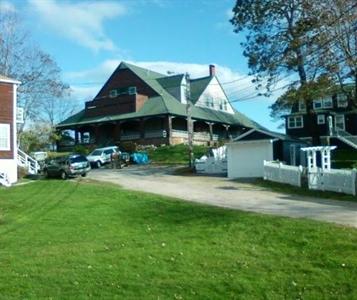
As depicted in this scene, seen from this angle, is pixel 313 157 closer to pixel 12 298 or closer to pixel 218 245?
pixel 218 245

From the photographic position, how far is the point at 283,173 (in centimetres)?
3019

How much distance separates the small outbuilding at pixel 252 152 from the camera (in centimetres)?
3638

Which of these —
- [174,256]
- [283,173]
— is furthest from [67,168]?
[174,256]

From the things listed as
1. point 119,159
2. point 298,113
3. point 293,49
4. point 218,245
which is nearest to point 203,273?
point 218,245

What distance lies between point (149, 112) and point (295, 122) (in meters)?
16.3

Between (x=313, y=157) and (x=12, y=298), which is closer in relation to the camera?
(x=12, y=298)

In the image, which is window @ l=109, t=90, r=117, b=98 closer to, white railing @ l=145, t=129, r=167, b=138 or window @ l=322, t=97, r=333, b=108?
white railing @ l=145, t=129, r=167, b=138

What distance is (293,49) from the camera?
34750 mm

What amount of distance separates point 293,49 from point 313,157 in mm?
7237

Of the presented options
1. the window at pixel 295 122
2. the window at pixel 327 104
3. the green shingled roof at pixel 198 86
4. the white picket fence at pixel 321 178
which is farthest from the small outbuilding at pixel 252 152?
the green shingled roof at pixel 198 86

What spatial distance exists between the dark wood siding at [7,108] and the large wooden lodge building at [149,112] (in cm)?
2219

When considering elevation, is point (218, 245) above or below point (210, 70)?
below

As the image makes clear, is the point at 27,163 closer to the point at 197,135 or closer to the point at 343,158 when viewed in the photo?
the point at 343,158

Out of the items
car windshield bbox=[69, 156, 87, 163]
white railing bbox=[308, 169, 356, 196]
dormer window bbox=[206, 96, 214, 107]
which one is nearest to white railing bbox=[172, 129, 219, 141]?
dormer window bbox=[206, 96, 214, 107]
